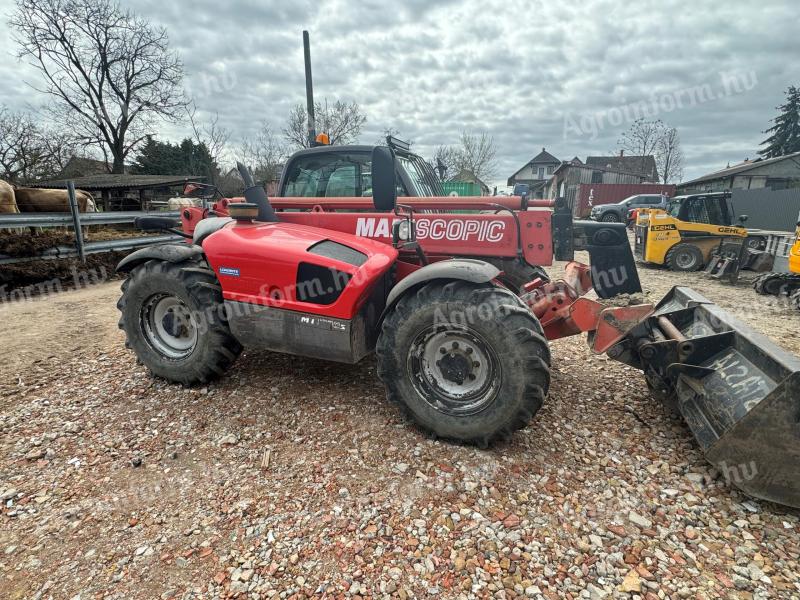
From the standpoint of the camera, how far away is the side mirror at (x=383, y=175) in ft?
9.23

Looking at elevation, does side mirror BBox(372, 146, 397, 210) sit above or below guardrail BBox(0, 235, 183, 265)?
above

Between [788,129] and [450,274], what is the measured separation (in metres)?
49.7

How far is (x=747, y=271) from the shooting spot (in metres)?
9.99

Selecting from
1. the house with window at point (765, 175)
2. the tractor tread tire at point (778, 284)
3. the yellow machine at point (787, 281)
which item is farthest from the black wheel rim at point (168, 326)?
the house with window at point (765, 175)

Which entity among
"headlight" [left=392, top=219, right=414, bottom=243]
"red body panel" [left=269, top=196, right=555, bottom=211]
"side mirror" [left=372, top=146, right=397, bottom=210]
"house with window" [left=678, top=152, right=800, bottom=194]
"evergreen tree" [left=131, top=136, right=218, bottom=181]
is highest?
"evergreen tree" [left=131, top=136, right=218, bottom=181]

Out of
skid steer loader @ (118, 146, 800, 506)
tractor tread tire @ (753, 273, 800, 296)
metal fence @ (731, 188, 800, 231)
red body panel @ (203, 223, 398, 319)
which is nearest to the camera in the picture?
skid steer loader @ (118, 146, 800, 506)

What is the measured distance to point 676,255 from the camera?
10414 mm

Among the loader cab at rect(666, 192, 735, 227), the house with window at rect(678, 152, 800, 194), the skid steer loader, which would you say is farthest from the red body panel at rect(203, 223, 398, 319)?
the house with window at rect(678, 152, 800, 194)

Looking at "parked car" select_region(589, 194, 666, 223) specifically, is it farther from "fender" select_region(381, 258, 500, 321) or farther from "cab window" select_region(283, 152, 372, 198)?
"fender" select_region(381, 258, 500, 321)

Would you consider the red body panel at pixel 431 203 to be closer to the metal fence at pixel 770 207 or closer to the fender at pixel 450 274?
the fender at pixel 450 274

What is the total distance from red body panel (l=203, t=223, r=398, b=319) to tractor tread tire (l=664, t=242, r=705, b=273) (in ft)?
32.9

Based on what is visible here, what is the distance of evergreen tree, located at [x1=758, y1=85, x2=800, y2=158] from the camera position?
117 feet

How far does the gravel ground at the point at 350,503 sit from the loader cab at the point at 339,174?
1997 millimetres

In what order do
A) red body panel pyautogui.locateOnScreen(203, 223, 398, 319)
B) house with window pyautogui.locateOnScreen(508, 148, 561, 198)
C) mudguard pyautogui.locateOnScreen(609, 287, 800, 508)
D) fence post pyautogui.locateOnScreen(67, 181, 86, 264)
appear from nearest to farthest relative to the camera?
mudguard pyautogui.locateOnScreen(609, 287, 800, 508) → red body panel pyautogui.locateOnScreen(203, 223, 398, 319) → fence post pyautogui.locateOnScreen(67, 181, 86, 264) → house with window pyautogui.locateOnScreen(508, 148, 561, 198)
